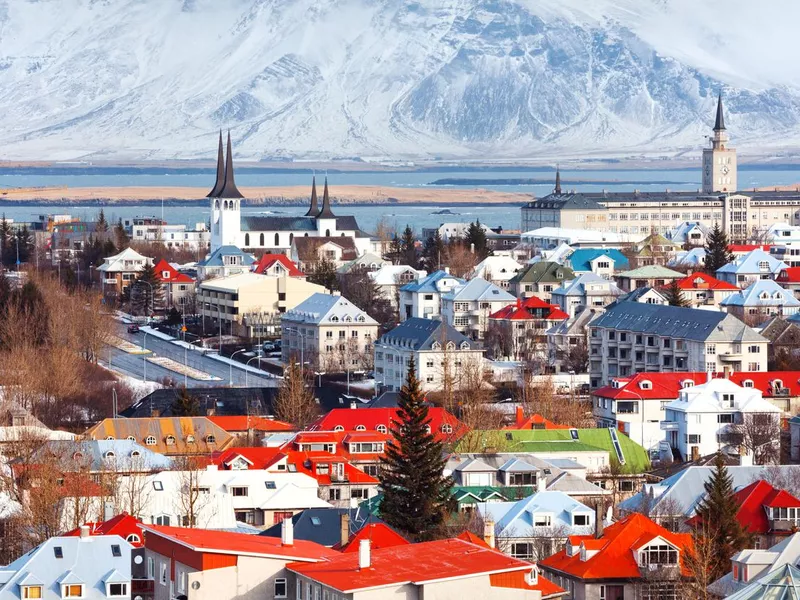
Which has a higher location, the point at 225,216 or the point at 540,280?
the point at 225,216

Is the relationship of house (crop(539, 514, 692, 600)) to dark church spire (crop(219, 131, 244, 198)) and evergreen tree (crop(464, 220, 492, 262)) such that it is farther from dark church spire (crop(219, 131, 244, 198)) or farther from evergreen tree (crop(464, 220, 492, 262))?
dark church spire (crop(219, 131, 244, 198))

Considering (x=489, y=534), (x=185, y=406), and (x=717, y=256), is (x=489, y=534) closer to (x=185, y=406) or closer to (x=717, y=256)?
(x=185, y=406)

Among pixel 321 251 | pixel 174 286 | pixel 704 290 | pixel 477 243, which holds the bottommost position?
pixel 704 290

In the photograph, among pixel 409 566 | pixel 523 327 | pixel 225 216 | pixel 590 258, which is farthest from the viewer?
pixel 225 216

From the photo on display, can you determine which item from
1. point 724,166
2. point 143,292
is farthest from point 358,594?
point 724,166

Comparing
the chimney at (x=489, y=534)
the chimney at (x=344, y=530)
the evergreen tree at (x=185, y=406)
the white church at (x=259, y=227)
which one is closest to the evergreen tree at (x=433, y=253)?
the white church at (x=259, y=227)

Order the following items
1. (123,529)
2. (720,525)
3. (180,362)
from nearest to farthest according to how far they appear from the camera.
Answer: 1. (123,529)
2. (720,525)
3. (180,362)

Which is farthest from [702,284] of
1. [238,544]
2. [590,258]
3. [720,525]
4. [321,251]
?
[238,544]

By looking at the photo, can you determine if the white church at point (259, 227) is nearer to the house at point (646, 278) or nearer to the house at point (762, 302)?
the house at point (646, 278)
